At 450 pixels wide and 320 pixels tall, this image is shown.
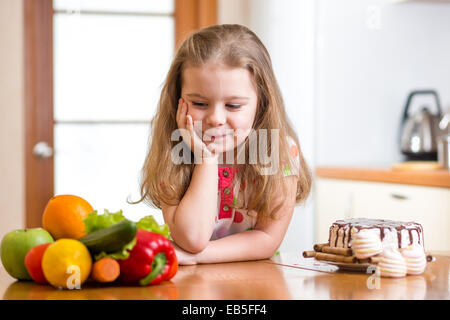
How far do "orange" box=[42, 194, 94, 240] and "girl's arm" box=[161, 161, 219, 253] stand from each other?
0.24 meters

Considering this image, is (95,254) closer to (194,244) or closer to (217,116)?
(194,244)

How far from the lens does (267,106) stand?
1.39 m

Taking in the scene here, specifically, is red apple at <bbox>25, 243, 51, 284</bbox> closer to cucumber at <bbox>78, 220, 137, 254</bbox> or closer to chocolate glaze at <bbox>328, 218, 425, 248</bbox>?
cucumber at <bbox>78, 220, 137, 254</bbox>

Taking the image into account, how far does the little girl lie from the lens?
121cm

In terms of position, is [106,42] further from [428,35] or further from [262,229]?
[262,229]

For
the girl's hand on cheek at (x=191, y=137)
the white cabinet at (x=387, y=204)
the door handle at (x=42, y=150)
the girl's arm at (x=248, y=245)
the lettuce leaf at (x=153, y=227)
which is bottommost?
the white cabinet at (x=387, y=204)

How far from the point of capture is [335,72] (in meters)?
3.21

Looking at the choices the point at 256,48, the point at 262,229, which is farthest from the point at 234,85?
the point at 262,229

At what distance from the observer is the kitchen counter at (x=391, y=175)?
89.3 inches

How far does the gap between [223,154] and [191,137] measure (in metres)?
0.19

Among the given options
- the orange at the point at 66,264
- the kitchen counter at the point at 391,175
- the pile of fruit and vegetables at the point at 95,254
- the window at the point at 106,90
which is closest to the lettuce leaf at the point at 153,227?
the pile of fruit and vegetables at the point at 95,254

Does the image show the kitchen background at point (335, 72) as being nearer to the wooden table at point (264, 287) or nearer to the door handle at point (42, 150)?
the door handle at point (42, 150)

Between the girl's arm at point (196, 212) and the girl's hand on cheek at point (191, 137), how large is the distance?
19 millimetres

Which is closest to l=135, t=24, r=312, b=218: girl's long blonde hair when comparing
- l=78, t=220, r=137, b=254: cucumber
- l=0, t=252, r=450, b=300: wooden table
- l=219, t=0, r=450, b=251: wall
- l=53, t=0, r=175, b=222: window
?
l=0, t=252, r=450, b=300: wooden table
